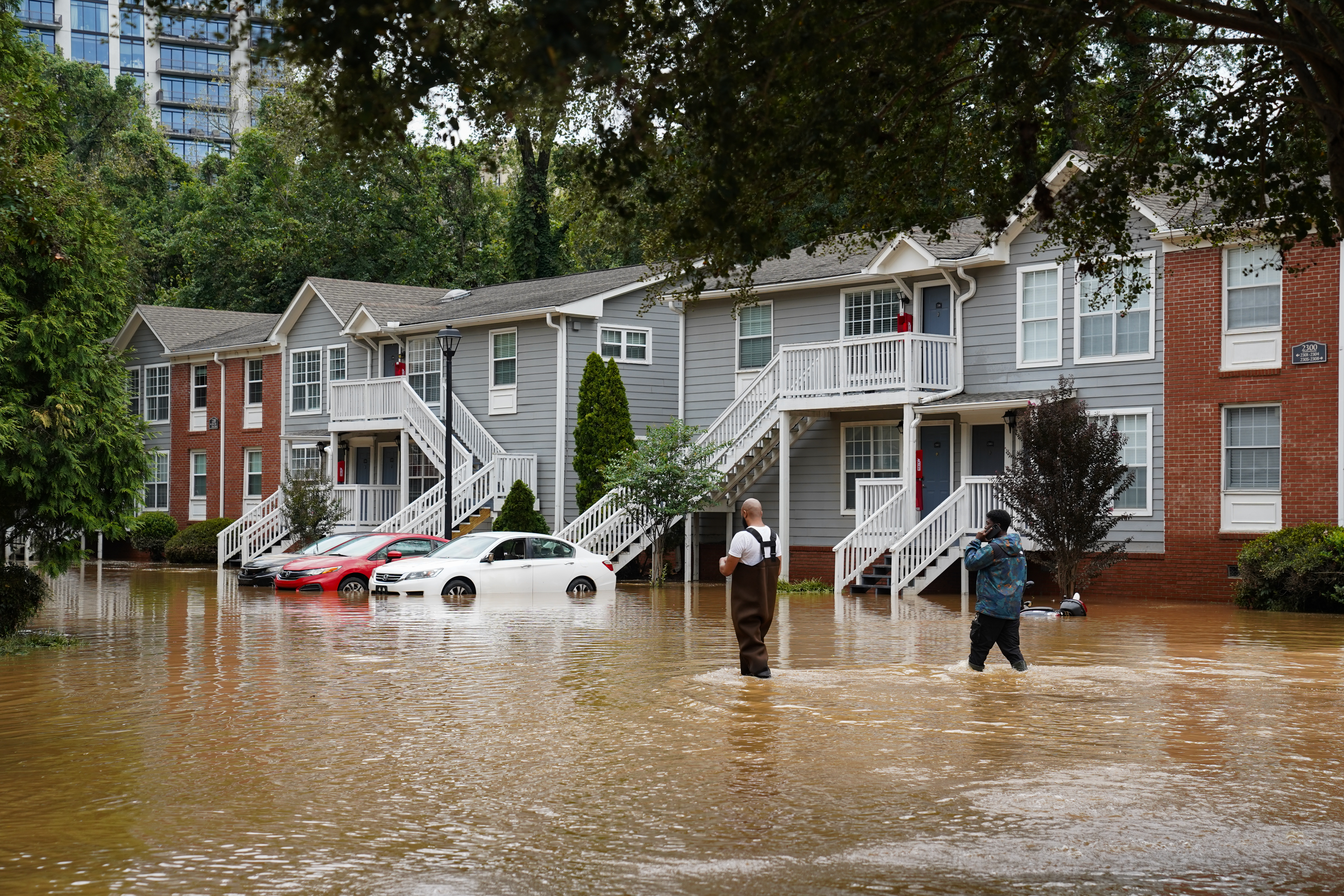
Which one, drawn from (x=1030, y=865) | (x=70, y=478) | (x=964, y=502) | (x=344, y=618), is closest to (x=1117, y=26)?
(x=1030, y=865)

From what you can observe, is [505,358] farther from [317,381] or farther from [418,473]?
[317,381]

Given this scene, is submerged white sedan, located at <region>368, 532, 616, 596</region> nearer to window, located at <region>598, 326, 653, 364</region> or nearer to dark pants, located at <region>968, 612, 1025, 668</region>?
window, located at <region>598, 326, 653, 364</region>

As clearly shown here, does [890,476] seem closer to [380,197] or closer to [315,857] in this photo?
[315,857]

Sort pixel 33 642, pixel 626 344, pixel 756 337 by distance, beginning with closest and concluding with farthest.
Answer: pixel 33 642 → pixel 756 337 → pixel 626 344

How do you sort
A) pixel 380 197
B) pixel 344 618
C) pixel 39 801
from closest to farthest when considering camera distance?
1. pixel 39 801
2. pixel 344 618
3. pixel 380 197

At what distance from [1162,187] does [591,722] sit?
627cm

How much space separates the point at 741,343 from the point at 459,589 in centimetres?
1086

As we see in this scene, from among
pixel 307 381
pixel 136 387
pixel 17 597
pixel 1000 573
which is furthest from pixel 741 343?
pixel 136 387

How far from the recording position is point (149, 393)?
51.4 metres

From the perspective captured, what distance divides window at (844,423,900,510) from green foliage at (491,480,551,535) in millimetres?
7350

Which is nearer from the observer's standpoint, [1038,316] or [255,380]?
[1038,316]

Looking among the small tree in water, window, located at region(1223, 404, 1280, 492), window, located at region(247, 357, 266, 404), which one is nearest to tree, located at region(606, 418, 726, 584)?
the small tree in water

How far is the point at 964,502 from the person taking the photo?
2845 centimetres

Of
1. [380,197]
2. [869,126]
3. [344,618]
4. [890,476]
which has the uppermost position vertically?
[380,197]
